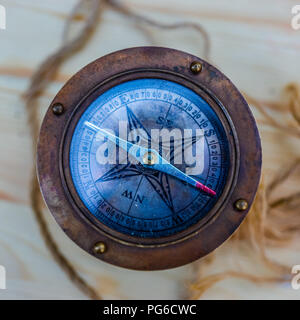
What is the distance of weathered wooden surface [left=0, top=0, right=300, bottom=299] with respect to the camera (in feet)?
3.65

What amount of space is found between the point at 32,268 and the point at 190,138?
0.56 metres

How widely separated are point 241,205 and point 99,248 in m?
0.32

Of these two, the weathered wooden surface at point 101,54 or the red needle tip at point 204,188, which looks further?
the weathered wooden surface at point 101,54

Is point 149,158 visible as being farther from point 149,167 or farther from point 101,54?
point 101,54

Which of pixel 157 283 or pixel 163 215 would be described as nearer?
pixel 163 215

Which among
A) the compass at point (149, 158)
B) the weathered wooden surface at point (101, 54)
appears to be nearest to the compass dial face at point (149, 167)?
the compass at point (149, 158)

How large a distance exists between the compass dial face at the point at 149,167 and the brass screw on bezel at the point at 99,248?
5 cm

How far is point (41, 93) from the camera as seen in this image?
1142 mm

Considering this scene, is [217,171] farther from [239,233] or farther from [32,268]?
[32,268]

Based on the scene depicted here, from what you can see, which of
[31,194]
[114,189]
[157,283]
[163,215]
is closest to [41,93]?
[31,194]

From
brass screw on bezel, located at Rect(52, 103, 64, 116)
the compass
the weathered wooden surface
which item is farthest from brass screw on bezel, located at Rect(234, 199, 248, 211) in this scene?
brass screw on bezel, located at Rect(52, 103, 64, 116)

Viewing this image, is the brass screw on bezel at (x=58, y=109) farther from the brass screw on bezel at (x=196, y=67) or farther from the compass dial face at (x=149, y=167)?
the brass screw on bezel at (x=196, y=67)

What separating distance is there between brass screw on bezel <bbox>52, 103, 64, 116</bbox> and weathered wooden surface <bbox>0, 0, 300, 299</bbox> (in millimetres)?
227

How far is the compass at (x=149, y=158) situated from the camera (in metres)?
0.91
